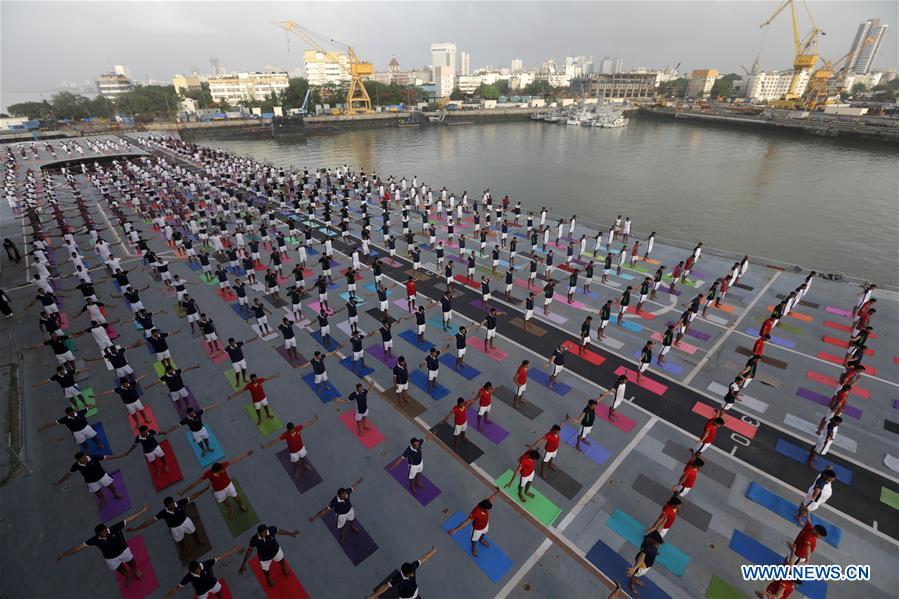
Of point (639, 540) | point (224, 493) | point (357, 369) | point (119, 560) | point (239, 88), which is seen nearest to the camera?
point (119, 560)

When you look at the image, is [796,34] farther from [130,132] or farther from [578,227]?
[130,132]

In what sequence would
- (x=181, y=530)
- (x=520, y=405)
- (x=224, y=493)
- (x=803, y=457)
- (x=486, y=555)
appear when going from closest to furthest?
(x=181, y=530)
(x=486, y=555)
(x=224, y=493)
(x=803, y=457)
(x=520, y=405)

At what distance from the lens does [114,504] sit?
32.0 ft

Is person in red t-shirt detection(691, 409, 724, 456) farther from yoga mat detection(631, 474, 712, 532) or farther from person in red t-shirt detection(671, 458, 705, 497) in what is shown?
yoga mat detection(631, 474, 712, 532)

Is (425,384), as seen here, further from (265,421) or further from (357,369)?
(265,421)

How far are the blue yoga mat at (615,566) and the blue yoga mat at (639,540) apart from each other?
56 cm

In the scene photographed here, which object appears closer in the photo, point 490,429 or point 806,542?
point 806,542

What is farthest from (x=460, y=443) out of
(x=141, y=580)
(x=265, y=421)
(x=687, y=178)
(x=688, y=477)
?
(x=687, y=178)

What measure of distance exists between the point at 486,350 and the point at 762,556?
960 cm

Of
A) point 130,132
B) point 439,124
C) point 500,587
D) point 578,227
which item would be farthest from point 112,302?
point 439,124

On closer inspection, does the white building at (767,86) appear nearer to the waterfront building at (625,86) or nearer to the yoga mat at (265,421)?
the waterfront building at (625,86)

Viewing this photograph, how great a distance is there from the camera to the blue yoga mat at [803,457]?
428 inches

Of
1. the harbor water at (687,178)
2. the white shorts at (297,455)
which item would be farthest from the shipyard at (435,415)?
the harbor water at (687,178)

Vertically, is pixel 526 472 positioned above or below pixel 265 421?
above
